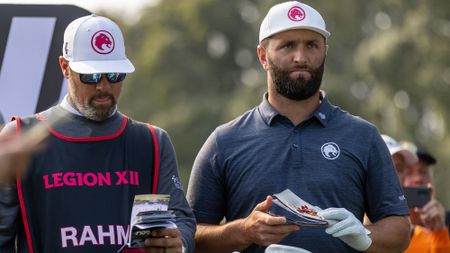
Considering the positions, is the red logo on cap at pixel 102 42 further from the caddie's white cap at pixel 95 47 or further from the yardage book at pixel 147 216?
the yardage book at pixel 147 216

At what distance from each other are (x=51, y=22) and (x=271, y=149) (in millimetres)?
1601

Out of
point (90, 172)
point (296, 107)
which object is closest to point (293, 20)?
point (296, 107)

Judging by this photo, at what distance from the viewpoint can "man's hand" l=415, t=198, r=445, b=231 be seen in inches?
394

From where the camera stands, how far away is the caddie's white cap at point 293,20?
7.81m

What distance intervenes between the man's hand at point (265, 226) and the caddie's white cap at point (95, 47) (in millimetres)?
979

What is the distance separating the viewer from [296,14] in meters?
7.85

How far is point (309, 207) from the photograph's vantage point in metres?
7.24

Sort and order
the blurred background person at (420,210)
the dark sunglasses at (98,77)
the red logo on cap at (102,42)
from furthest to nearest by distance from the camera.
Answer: the blurred background person at (420,210), the red logo on cap at (102,42), the dark sunglasses at (98,77)

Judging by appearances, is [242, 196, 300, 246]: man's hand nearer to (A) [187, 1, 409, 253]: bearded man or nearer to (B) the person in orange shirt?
(A) [187, 1, 409, 253]: bearded man

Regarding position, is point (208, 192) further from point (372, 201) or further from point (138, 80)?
point (138, 80)

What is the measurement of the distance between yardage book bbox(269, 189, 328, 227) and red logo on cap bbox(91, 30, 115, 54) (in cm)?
114

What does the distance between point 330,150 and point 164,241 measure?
49.9 inches

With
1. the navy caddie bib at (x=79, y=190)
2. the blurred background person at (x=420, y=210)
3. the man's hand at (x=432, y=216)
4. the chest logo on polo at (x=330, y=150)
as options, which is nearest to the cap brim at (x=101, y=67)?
the navy caddie bib at (x=79, y=190)

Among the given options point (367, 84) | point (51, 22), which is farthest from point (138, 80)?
point (51, 22)
